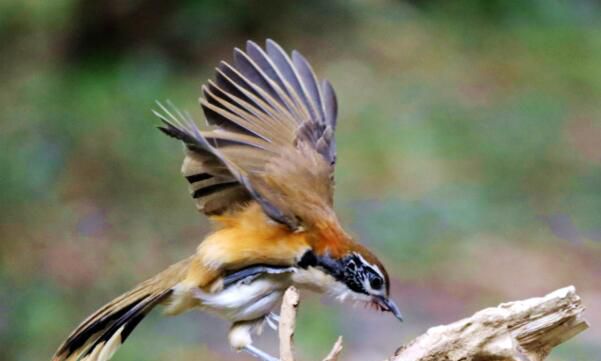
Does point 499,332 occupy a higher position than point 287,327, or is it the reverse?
point 499,332

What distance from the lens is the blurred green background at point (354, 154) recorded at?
28.8 feet

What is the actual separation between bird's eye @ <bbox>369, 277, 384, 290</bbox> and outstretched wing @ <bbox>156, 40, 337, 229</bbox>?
376 mm

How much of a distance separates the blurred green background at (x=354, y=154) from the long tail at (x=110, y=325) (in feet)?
8.59

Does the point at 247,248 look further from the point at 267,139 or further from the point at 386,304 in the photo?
the point at 267,139

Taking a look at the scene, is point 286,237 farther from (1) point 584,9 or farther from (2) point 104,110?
(1) point 584,9

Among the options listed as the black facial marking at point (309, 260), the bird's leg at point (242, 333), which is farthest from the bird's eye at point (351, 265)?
the bird's leg at point (242, 333)

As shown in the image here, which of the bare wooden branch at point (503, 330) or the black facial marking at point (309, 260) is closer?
the bare wooden branch at point (503, 330)

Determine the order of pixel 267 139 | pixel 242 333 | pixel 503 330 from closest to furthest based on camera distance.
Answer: pixel 503 330 → pixel 242 333 → pixel 267 139

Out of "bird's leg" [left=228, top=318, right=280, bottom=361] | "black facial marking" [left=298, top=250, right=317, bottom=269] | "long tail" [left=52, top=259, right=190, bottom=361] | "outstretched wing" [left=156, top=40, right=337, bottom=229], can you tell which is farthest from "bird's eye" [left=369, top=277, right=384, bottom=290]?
"long tail" [left=52, top=259, right=190, bottom=361]

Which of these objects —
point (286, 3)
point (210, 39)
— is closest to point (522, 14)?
point (286, 3)

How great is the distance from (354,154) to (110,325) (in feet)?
20.2

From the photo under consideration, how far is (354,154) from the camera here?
10906 millimetres

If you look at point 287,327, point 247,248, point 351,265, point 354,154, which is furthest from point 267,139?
point 354,154

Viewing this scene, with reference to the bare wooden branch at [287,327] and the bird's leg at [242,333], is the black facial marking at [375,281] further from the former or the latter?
the bare wooden branch at [287,327]
